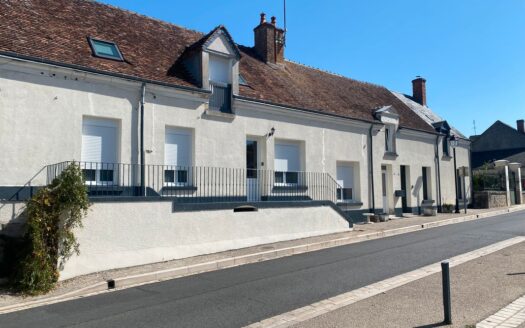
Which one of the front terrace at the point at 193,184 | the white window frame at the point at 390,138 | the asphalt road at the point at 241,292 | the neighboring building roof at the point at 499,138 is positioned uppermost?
the neighboring building roof at the point at 499,138

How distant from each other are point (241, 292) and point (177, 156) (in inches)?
257

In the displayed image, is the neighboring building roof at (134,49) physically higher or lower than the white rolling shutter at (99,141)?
higher

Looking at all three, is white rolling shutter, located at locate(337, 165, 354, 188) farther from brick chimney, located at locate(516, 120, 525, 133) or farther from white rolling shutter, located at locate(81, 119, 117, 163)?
brick chimney, located at locate(516, 120, 525, 133)

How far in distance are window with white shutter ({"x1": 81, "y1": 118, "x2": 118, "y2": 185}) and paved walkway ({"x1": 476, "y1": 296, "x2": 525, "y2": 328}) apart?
9.34m

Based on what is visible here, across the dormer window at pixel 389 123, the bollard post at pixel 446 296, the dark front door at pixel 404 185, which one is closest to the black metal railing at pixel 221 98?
the dormer window at pixel 389 123

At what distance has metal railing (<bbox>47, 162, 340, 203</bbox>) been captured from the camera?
11336 mm

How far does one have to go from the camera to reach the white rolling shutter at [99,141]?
11.3 m

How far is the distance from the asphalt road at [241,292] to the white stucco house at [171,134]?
6.44ft

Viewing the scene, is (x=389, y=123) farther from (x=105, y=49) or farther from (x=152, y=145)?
(x=105, y=49)

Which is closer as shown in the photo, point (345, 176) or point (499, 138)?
point (345, 176)

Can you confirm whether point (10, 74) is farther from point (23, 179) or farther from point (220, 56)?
point (220, 56)

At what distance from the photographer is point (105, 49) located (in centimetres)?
1262

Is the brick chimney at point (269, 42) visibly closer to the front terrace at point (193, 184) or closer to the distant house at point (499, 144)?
the front terrace at point (193, 184)

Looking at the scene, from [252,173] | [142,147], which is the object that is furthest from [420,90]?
[142,147]
